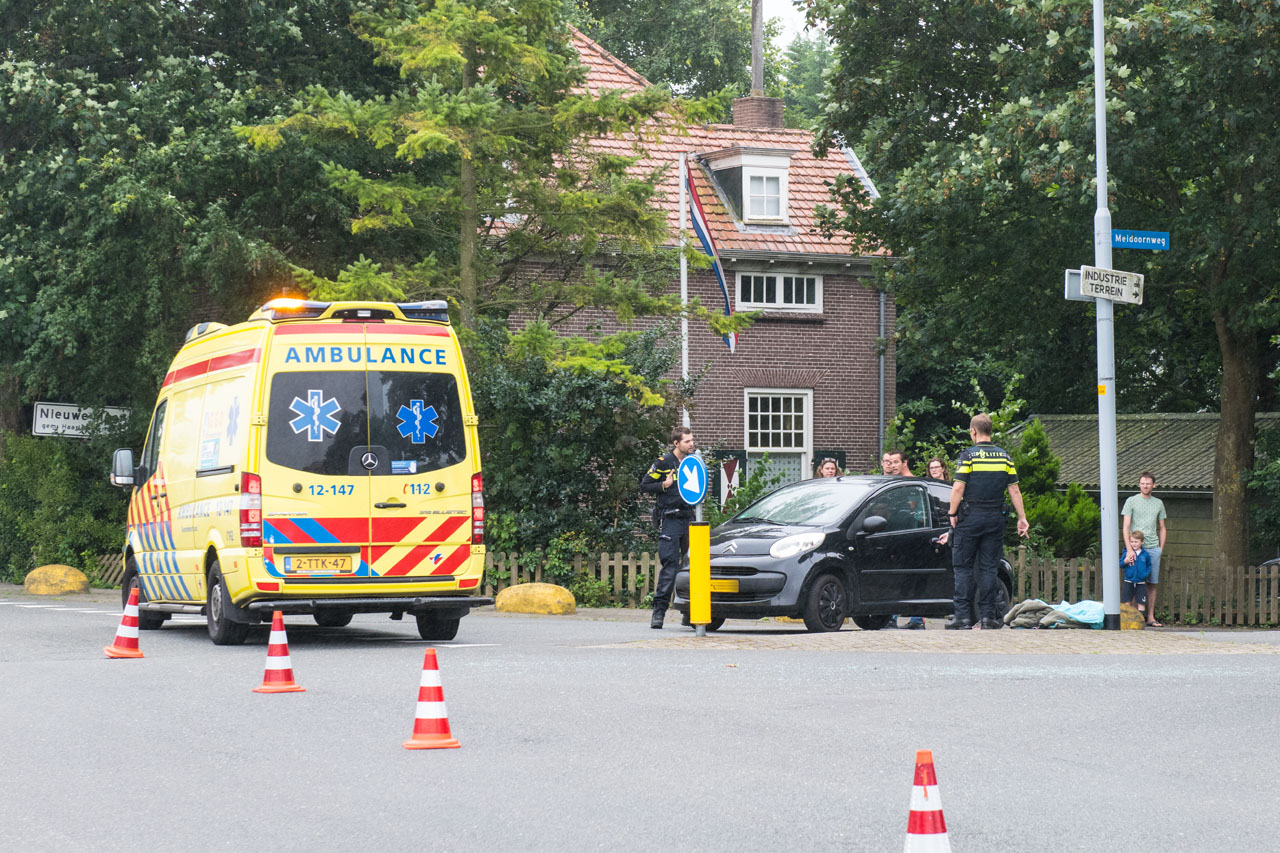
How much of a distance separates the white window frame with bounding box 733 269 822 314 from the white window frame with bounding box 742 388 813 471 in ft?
5.39

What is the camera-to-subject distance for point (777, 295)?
114ft

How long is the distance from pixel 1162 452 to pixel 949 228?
928cm

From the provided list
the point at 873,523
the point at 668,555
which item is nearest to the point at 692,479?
the point at 668,555

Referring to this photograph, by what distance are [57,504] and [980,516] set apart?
17.6 meters

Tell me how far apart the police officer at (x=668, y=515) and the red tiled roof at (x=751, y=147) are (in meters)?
16.7

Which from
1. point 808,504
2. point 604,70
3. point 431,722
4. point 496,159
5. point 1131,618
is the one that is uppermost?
point 604,70

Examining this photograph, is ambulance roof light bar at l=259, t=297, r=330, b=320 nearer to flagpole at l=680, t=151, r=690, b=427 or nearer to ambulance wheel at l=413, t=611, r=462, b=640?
ambulance wheel at l=413, t=611, r=462, b=640

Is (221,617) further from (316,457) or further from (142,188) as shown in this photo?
(142,188)

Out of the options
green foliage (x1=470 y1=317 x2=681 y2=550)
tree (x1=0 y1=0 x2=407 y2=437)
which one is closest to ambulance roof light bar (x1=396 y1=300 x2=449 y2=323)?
green foliage (x1=470 y1=317 x2=681 y2=550)

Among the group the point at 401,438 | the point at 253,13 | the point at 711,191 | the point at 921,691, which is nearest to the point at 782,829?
the point at 921,691

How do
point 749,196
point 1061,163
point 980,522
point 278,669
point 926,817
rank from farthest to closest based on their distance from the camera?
point 749,196 < point 1061,163 < point 980,522 < point 278,669 < point 926,817

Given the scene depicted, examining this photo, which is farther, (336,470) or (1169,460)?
(1169,460)

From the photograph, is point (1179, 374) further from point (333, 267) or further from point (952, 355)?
point (333, 267)

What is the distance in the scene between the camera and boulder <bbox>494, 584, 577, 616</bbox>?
19.9m
